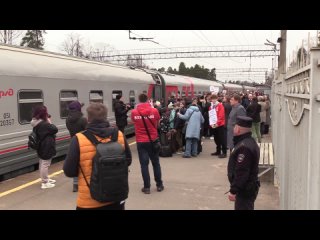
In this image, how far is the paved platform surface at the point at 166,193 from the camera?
6.34 m

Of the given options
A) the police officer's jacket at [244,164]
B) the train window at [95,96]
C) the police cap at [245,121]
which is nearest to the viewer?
the police officer's jacket at [244,164]

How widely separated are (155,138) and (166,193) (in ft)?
3.34

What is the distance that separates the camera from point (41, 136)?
23.5 feet

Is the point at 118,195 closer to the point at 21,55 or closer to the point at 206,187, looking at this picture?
the point at 206,187

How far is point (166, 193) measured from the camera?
7.09 meters

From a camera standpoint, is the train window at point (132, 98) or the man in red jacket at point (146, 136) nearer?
the man in red jacket at point (146, 136)

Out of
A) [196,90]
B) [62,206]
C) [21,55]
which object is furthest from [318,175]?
[196,90]

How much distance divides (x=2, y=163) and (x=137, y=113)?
3055 millimetres

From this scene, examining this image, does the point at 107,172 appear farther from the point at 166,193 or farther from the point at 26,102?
the point at 26,102

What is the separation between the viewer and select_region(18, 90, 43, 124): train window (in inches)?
332

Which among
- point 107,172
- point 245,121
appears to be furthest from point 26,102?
point 245,121

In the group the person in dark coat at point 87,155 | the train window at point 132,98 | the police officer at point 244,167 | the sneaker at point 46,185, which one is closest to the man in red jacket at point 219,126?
the sneaker at point 46,185

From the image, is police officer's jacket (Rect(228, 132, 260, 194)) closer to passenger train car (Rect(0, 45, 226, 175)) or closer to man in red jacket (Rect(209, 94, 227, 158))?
passenger train car (Rect(0, 45, 226, 175))

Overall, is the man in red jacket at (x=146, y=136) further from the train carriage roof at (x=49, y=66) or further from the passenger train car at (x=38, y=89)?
the train carriage roof at (x=49, y=66)
